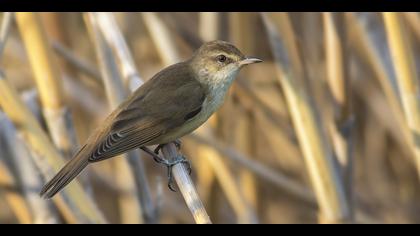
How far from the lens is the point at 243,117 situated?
3.70 m

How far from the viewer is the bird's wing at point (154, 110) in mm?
2691

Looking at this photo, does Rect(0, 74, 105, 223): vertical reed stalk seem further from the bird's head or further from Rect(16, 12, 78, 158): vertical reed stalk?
the bird's head

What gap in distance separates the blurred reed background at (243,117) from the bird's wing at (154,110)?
0.35 feet

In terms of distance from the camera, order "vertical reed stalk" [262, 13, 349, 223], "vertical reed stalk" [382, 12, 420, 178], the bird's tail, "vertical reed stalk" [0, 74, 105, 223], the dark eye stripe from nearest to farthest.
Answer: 1. the bird's tail
2. "vertical reed stalk" [0, 74, 105, 223]
3. "vertical reed stalk" [382, 12, 420, 178]
4. "vertical reed stalk" [262, 13, 349, 223]
5. the dark eye stripe

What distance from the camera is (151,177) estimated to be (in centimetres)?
449

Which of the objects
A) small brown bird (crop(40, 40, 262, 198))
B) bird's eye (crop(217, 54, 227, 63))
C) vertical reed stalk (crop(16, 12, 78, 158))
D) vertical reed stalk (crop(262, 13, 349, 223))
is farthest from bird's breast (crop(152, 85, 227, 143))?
vertical reed stalk (crop(16, 12, 78, 158))

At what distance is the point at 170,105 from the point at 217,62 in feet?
0.98

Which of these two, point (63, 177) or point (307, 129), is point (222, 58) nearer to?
point (307, 129)

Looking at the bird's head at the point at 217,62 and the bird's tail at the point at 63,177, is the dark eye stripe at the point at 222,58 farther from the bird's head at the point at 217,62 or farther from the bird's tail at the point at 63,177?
the bird's tail at the point at 63,177

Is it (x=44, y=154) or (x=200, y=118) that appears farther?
(x=200, y=118)

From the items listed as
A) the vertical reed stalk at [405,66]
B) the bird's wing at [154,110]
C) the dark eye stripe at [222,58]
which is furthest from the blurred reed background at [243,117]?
the dark eye stripe at [222,58]

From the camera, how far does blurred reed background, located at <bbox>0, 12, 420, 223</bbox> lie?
2.76 m

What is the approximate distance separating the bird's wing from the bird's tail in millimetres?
126

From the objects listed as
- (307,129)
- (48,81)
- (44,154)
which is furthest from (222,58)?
(44,154)
